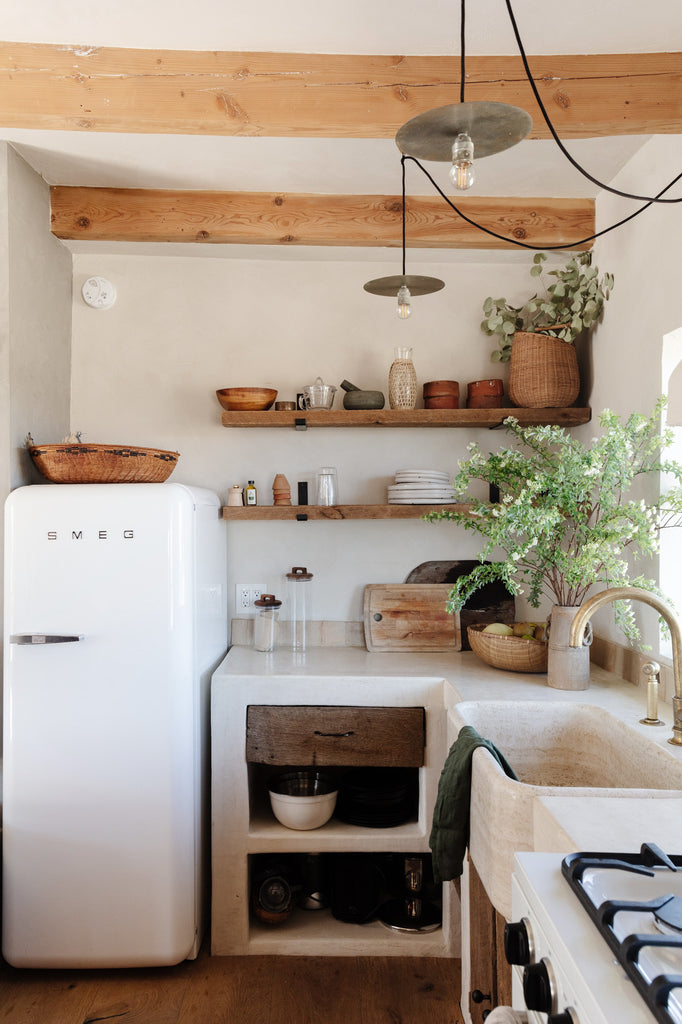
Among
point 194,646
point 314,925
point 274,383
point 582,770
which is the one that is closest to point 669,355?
point 582,770

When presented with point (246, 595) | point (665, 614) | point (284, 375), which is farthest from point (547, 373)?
point (246, 595)

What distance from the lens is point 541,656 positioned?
247cm

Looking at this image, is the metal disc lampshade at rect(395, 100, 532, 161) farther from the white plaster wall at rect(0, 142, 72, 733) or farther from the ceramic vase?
the white plaster wall at rect(0, 142, 72, 733)

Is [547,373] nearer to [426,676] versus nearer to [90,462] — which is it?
[426,676]

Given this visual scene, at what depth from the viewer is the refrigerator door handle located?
222cm

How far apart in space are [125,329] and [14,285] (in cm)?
59

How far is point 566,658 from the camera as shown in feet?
7.39

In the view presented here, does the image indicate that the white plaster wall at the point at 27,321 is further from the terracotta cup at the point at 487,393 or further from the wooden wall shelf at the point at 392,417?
the terracotta cup at the point at 487,393

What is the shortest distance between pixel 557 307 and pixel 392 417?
0.76 meters

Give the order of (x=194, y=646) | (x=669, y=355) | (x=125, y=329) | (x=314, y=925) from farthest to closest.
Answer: (x=125, y=329)
(x=314, y=925)
(x=194, y=646)
(x=669, y=355)

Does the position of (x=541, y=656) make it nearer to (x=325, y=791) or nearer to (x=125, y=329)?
(x=325, y=791)

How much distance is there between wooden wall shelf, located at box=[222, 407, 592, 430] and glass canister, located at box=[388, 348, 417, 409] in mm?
47

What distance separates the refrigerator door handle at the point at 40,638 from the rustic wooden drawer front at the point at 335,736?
A: 2.05 feet

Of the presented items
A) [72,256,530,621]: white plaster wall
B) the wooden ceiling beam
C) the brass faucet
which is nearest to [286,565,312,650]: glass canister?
[72,256,530,621]: white plaster wall
